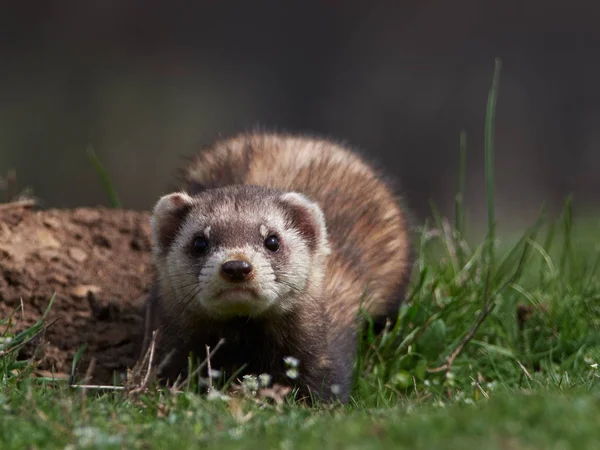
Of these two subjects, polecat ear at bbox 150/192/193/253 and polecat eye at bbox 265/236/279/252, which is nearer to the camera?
polecat eye at bbox 265/236/279/252

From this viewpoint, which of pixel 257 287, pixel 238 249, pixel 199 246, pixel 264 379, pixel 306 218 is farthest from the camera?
pixel 306 218

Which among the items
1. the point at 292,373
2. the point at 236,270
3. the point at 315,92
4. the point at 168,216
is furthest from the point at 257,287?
the point at 315,92

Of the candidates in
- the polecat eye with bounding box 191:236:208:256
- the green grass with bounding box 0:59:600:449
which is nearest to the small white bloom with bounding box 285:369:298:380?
the green grass with bounding box 0:59:600:449

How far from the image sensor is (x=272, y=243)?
5383 mm

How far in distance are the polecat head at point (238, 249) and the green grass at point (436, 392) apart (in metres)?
0.61

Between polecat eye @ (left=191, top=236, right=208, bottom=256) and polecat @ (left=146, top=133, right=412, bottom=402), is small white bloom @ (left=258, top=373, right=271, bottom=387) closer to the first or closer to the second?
polecat @ (left=146, top=133, right=412, bottom=402)

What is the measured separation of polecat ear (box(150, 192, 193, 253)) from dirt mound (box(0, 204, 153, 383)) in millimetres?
801

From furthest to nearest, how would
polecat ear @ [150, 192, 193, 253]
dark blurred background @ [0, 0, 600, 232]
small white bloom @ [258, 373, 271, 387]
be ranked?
1. dark blurred background @ [0, 0, 600, 232]
2. polecat ear @ [150, 192, 193, 253]
3. small white bloom @ [258, 373, 271, 387]

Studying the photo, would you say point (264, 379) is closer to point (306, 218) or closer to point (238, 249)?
point (238, 249)

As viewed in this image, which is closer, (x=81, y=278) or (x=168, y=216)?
(x=168, y=216)

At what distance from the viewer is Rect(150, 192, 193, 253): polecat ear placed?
5.62m

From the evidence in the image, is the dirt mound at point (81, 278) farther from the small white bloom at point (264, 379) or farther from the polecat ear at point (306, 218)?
the polecat ear at point (306, 218)

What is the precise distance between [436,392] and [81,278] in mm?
2562

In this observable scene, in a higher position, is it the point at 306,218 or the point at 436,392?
the point at 306,218
